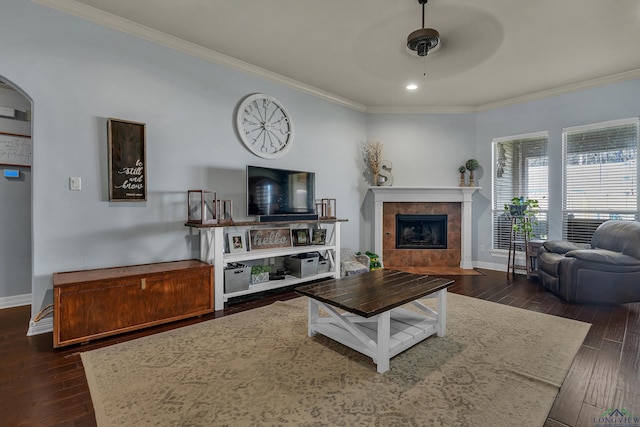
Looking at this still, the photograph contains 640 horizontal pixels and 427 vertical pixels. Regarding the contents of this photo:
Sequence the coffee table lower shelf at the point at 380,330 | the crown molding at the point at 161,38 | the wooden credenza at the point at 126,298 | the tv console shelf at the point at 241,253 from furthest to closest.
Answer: the tv console shelf at the point at 241,253 → the crown molding at the point at 161,38 → the wooden credenza at the point at 126,298 → the coffee table lower shelf at the point at 380,330

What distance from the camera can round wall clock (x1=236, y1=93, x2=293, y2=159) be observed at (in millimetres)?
3775

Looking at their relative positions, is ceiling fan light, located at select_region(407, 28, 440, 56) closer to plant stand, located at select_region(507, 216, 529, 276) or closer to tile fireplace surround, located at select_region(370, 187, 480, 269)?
tile fireplace surround, located at select_region(370, 187, 480, 269)

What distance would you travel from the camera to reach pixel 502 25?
289cm

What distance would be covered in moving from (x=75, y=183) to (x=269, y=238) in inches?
79.1

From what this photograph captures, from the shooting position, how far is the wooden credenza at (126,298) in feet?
7.52

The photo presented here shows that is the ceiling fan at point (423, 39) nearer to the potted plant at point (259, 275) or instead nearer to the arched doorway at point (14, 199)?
the potted plant at point (259, 275)

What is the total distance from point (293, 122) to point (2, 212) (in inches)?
133

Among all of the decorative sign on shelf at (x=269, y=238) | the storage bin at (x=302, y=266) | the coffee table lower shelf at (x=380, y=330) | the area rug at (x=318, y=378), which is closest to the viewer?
the area rug at (x=318, y=378)

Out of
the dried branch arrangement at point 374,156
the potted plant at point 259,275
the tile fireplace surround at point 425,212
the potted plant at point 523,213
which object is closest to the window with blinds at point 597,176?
the potted plant at point 523,213

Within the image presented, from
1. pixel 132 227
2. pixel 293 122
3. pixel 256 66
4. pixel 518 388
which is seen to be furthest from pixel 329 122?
pixel 518 388

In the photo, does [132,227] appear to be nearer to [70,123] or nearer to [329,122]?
[70,123]

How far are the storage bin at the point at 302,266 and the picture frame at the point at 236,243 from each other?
0.67 meters

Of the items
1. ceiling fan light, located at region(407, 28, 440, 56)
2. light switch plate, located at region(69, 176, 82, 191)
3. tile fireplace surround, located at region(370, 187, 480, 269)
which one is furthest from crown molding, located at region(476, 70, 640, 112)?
light switch plate, located at region(69, 176, 82, 191)

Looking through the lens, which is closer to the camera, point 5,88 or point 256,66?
point 5,88
